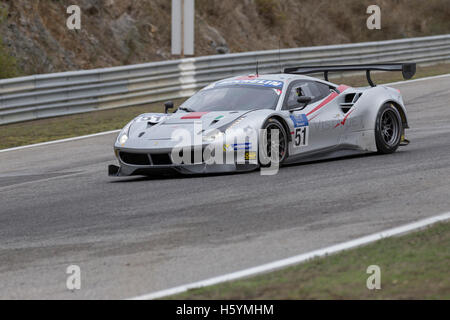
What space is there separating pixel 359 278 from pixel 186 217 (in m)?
2.77

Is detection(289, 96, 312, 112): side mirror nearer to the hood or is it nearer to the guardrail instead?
the hood

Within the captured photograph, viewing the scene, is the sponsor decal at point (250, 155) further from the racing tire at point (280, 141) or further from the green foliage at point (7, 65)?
the green foliage at point (7, 65)

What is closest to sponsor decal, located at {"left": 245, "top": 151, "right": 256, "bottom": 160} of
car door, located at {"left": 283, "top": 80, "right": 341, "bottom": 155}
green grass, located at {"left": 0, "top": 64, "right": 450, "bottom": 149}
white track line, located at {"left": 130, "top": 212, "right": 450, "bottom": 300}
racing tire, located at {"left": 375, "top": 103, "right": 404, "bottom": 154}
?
car door, located at {"left": 283, "top": 80, "right": 341, "bottom": 155}

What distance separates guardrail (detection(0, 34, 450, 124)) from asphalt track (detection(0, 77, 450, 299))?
543 centimetres

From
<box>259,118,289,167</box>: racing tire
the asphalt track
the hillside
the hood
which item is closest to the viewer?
the asphalt track

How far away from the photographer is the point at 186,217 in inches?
303

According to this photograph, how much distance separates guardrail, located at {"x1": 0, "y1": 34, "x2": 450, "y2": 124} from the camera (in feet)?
56.1

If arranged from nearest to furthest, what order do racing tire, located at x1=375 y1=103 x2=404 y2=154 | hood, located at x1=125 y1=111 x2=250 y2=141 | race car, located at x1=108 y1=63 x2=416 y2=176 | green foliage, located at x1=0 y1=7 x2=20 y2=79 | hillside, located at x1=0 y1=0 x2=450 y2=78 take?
race car, located at x1=108 y1=63 x2=416 y2=176, hood, located at x1=125 y1=111 x2=250 y2=141, racing tire, located at x1=375 y1=103 x2=404 y2=154, green foliage, located at x1=0 y1=7 x2=20 y2=79, hillside, located at x1=0 y1=0 x2=450 y2=78

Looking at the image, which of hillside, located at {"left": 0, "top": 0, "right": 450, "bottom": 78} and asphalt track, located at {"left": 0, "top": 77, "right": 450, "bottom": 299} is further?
hillside, located at {"left": 0, "top": 0, "right": 450, "bottom": 78}

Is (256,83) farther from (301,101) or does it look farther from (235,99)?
(301,101)

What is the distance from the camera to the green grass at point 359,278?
4.87 metres

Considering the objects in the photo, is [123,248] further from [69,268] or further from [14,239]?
[14,239]

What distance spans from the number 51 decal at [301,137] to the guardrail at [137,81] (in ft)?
19.0
